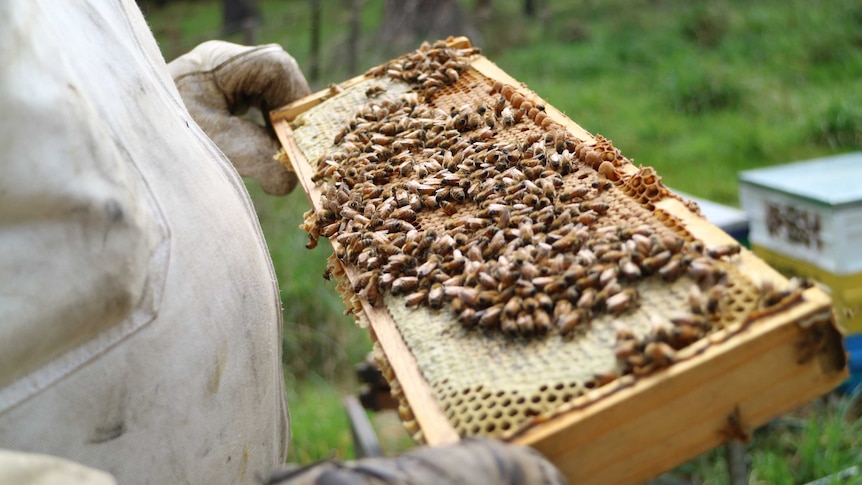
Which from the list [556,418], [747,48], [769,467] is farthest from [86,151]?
[747,48]

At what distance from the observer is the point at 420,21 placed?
11.5 m

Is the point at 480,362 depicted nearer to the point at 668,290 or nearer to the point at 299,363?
the point at 668,290

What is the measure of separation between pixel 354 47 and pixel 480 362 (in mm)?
7626

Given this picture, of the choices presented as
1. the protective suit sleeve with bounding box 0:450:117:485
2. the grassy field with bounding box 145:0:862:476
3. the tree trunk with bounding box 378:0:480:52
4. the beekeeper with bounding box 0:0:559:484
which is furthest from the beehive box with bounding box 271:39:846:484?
the tree trunk with bounding box 378:0:480:52

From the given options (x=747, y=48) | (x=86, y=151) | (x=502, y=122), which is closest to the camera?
(x=86, y=151)

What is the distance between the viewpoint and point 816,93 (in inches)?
331

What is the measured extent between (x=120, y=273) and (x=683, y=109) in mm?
7966

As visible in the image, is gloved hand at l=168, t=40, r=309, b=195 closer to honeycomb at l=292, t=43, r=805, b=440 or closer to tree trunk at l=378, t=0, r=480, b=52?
honeycomb at l=292, t=43, r=805, b=440

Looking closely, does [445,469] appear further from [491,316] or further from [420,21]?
[420,21]

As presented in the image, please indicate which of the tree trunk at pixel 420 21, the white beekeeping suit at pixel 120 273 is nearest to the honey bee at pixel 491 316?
the white beekeeping suit at pixel 120 273

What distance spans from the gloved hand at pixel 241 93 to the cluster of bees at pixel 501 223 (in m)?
0.58

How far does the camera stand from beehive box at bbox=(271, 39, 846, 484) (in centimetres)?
148

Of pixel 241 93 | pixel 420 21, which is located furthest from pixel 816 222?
pixel 420 21

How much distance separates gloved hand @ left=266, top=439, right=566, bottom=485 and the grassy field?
3477 mm
